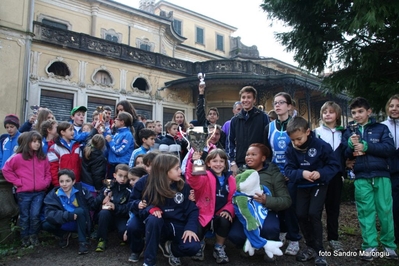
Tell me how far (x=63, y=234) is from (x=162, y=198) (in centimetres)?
183

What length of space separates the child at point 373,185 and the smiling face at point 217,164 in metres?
1.63

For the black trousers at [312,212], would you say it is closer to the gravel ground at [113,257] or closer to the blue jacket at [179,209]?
the gravel ground at [113,257]

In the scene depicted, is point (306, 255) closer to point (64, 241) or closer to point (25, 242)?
point (64, 241)

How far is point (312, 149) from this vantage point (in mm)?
3518

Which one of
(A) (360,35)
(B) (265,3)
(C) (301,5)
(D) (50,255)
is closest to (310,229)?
(D) (50,255)

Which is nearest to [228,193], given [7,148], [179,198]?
[179,198]

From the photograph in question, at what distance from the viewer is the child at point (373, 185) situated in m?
3.58

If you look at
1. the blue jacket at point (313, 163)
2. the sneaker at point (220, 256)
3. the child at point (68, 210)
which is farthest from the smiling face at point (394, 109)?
the child at point (68, 210)

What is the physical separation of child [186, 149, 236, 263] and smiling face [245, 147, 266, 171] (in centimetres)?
30

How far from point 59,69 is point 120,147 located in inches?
436

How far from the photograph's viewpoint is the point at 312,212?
11.1 ft

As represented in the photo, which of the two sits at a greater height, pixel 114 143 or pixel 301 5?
pixel 301 5

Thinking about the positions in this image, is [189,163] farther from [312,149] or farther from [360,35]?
[360,35]

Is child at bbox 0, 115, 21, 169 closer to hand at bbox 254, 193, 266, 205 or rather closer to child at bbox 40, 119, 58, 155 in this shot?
child at bbox 40, 119, 58, 155
